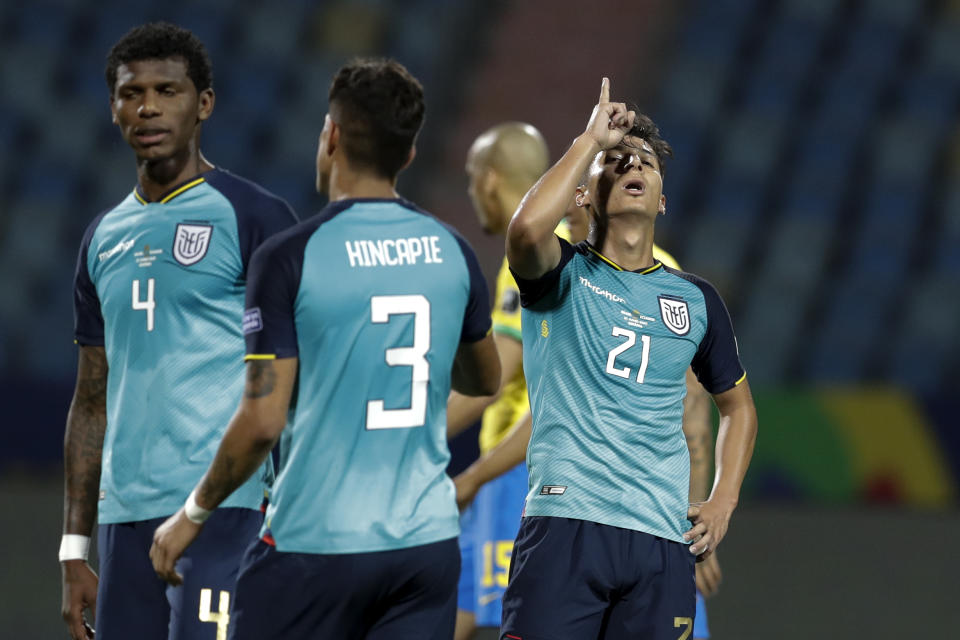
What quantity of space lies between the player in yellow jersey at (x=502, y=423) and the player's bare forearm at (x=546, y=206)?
2.94ft

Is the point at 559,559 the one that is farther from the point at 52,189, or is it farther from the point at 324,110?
the point at 324,110

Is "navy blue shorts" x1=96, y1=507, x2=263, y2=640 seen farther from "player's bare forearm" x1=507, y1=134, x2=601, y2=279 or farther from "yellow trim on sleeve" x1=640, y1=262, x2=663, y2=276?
"yellow trim on sleeve" x1=640, y1=262, x2=663, y2=276

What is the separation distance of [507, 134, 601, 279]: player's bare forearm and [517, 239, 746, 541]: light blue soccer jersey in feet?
0.51

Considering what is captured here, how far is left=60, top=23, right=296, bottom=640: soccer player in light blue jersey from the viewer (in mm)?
3238

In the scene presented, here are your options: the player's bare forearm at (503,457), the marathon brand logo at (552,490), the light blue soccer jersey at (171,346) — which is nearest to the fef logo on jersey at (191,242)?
the light blue soccer jersey at (171,346)

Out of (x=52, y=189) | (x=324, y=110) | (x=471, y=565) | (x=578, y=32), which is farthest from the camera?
(x=578, y=32)

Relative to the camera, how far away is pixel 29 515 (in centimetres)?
855

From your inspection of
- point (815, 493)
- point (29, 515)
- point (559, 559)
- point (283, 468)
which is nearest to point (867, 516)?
point (815, 493)

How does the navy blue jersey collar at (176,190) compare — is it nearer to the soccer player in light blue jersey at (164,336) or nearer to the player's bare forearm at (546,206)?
the soccer player in light blue jersey at (164,336)

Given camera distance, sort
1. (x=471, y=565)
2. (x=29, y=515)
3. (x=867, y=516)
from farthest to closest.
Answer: (x=867, y=516), (x=29, y=515), (x=471, y=565)

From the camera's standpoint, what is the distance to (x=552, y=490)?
126 inches

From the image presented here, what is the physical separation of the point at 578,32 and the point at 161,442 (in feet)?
40.2

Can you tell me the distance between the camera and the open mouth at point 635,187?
3.30 meters

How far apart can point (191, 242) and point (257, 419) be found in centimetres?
80
